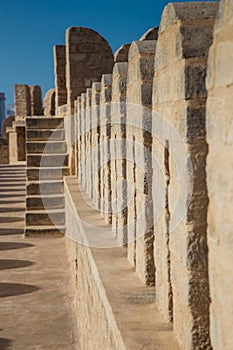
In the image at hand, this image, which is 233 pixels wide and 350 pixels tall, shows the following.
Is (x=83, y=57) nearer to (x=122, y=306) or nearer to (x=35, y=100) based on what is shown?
(x=122, y=306)

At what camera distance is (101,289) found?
299 centimetres

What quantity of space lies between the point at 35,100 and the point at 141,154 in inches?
884

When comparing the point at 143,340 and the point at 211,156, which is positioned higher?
the point at 211,156

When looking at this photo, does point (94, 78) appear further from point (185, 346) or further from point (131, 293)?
point (185, 346)

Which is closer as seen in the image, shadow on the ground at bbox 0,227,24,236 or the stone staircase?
the stone staircase

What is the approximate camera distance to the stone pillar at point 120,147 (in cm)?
368

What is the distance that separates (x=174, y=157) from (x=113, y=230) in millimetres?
2237

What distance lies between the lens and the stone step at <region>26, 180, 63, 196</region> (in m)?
10.2

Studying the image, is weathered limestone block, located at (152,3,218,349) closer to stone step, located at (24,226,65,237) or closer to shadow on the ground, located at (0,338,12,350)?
shadow on the ground, located at (0,338,12,350)

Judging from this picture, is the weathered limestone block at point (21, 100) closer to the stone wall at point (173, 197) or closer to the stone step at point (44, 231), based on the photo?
the stone step at point (44, 231)

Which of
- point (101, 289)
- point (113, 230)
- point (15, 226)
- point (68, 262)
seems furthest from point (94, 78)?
point (101, 289)

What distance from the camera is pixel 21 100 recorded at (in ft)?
80.1

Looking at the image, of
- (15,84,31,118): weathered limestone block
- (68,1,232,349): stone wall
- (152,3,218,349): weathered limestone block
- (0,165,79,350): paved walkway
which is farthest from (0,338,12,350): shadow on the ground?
(15,84,31,118): weathered limestone block

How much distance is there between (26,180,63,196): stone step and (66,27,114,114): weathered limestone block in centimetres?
174
